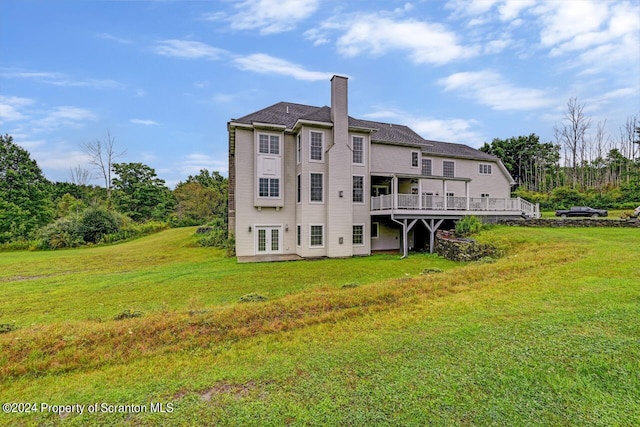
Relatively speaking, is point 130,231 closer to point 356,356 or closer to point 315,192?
point 315,192

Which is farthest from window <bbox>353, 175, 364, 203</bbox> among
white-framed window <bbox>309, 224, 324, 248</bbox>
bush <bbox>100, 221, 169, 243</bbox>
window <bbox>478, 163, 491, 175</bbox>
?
bush <bbox>100, 221, 169, 243</bbox>

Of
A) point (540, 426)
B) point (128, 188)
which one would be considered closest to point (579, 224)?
point (540, 426)

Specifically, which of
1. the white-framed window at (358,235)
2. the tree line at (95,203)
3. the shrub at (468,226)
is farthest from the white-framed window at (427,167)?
the tree line at (95,203)

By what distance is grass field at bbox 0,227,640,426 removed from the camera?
270cm

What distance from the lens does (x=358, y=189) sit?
658 inches

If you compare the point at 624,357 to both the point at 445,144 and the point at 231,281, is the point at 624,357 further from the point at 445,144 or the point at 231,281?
the point at 445,144

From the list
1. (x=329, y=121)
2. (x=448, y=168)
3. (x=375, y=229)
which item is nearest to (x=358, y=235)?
(x=375, y=229)

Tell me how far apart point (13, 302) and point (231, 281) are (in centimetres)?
555

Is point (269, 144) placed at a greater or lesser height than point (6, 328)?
greater

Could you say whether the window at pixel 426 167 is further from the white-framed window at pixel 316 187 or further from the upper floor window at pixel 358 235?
the white-framed window at pixel 316 187

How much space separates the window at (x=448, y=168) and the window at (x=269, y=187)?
1244 cm

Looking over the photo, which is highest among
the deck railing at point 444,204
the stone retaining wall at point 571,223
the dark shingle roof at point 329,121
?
the dark shingle roof at point 329,121

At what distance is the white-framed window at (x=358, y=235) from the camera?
54.5 feet

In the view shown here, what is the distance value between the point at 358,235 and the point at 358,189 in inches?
107
